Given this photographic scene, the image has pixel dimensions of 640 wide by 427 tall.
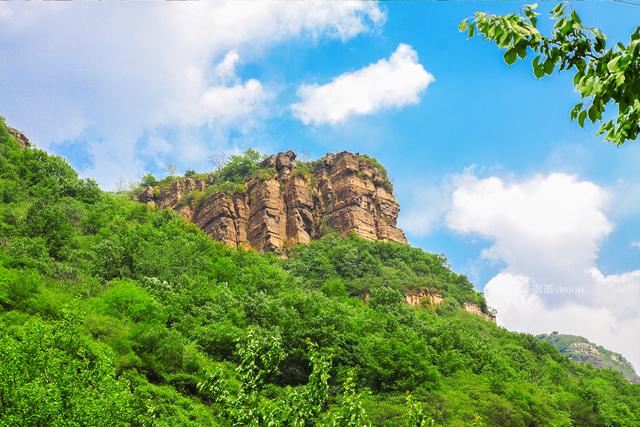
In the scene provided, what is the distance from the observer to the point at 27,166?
63.0 meters

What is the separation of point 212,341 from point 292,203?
5628 cm

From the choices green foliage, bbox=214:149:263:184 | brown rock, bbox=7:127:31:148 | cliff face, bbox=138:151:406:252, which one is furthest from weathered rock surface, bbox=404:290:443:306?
brown rock, bbox=7:127:31:148

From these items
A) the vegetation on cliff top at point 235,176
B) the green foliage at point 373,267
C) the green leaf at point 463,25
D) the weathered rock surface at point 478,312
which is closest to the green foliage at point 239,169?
the vegetation on cliff top at point 235,176

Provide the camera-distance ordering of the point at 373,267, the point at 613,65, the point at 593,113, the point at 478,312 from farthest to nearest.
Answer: the point at 478,312
the point at 373,267
the point at 593,113
the point at 613,65

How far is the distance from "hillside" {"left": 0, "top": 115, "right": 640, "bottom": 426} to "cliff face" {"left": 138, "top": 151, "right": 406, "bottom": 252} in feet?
40.6

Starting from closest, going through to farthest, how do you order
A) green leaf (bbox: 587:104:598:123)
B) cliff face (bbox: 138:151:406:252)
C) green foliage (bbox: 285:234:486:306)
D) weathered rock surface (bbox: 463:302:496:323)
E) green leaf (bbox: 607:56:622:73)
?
green leaf (bbox: 607:56:622:73) → green leaf (bbox: 587:104:598:123) → green foliage (bbox: 285:234:486:306) → weathered rock surface (bbox: 463:302:496:323) → cliff face (bbox: 138:151:406:252)

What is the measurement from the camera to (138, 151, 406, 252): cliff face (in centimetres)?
8662

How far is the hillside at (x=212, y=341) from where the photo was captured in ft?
49.0

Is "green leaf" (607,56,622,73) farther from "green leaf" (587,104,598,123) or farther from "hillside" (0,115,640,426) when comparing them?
"hillside" (0,115,640,426)

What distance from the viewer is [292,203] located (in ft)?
301

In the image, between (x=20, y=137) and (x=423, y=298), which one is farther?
(x=20, y=137)

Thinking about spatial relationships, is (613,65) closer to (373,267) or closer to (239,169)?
(373,267)

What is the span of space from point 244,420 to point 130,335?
24177 mm

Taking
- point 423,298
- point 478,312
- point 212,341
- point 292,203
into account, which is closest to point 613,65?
point 212,341
